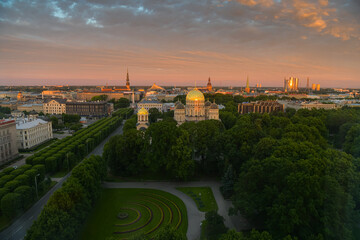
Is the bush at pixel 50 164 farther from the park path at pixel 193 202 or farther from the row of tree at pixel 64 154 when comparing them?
the park path at pixel 193 202

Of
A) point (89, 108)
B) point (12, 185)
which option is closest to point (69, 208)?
point (12, 185)

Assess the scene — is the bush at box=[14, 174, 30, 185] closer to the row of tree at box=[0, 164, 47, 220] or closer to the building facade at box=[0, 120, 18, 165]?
the row of tree at box=[0, 164, 47, 220]

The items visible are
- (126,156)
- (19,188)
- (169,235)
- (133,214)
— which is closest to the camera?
(169,235)

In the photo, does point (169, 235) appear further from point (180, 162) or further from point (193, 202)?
point (180, 162)

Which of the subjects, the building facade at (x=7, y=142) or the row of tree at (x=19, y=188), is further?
the building facade at (x=7, y=142)

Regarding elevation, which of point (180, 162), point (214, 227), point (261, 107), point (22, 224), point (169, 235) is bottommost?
point (22, 224)

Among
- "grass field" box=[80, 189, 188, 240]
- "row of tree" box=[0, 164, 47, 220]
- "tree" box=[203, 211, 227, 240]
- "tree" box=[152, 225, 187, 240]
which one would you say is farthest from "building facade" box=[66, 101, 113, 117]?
"tree" box=[152, 225, 187, 240]

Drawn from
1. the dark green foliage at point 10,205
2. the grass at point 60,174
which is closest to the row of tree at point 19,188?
the dark green foliage at point 10,205
